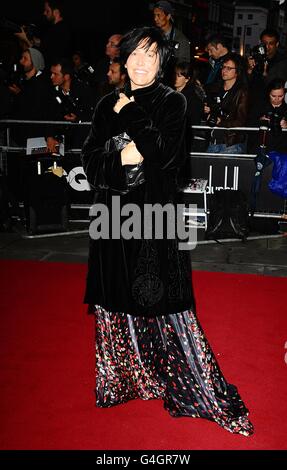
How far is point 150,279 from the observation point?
101 inches

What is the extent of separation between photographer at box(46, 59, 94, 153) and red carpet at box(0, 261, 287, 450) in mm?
2726

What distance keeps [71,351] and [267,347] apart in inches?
52.0

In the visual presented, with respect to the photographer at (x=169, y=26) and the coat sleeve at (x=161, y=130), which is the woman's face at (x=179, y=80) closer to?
the photographer at (x=169, y=26)

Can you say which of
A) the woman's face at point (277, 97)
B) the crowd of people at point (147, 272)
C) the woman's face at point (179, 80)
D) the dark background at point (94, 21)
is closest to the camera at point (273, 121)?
the woman's face at point (277, 97)

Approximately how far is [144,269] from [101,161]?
0.53 meters

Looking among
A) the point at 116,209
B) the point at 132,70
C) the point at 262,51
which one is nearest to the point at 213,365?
the point at 116,209

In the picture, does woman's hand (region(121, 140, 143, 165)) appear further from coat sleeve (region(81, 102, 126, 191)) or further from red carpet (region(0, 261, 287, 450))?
red carpet (region(0, 261, 287, 450))

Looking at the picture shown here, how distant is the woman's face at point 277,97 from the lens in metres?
6.75

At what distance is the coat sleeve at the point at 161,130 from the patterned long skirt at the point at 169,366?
0.79 metres

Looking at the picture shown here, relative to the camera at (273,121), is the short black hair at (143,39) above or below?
above

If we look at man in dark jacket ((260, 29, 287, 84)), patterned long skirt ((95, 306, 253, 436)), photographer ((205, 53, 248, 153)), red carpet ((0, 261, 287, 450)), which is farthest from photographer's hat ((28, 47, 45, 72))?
patterned long skirt ((95, 306, 253, 436))

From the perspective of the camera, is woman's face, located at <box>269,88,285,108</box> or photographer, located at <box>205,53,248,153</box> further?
photographer, located at <box>205,53,248,153</box>

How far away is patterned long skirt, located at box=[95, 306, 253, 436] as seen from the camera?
2709mm

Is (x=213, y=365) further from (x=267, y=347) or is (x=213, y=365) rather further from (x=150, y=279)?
(x=267, y=347)
